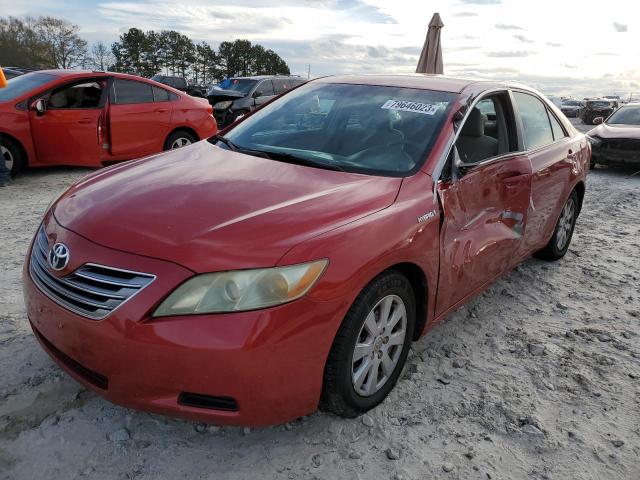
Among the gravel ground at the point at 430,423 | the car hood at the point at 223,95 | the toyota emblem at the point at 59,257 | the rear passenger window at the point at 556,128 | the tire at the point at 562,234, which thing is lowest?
the gravel ground at the point at 430,423

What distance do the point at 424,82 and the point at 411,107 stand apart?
391mm

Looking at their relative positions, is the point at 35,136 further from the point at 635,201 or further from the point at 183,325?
the point at 635,201

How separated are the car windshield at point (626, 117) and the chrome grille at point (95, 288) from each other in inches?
442

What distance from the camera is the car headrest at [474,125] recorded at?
3.06 meters

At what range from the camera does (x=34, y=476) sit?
6.67 feet

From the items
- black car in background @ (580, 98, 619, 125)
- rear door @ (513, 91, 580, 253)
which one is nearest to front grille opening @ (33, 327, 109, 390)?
rear door @ (513, 91, 580, 253)

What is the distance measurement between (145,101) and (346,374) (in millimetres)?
6508

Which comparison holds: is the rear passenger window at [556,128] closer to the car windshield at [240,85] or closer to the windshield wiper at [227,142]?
the windshield wiper at [227,142]

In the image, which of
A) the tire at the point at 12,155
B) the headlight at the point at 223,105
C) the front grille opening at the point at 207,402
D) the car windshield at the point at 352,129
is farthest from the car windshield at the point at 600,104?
the front grille opening at the point at 207,402

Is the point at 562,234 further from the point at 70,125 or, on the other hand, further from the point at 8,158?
the point at 8,158

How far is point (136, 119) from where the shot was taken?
7.42 meters

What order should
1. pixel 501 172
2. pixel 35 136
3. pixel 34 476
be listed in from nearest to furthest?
pixel 34 476
pixel 501 172
pixel 35 136

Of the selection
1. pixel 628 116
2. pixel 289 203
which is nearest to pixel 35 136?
pixel 289 203

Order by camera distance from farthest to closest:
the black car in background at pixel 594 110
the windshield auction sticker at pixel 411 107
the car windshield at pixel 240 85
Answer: the black car in background at pixel 594 110 → the car windshield at pixel 240 85 → the windshield auction sticker at pixel 411 107
